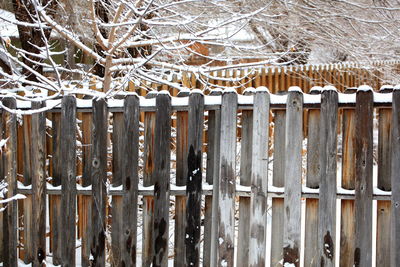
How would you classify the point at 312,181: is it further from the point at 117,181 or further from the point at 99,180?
the point at 99,180

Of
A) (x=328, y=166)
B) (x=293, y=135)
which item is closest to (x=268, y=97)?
(x=293, y=135)

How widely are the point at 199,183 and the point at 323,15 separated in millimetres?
4766

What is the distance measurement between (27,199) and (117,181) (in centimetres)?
73

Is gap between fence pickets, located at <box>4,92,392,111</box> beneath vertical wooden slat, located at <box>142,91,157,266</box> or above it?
above

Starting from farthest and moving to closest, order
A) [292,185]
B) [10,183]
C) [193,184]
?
[10,183] < [193,184] < [292,185]

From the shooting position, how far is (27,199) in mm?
4094

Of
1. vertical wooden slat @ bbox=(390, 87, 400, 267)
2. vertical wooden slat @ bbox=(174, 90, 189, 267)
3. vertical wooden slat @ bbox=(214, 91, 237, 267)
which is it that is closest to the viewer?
vertical wooden slat @ bbox=(390, 87, 400, 267)

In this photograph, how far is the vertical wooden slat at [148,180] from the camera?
3.89 meters

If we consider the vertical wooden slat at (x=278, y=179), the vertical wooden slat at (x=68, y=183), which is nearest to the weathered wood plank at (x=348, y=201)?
the vertical wooden slat at (x=278, y=179)

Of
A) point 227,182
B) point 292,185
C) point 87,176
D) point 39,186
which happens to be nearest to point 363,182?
point 292,185

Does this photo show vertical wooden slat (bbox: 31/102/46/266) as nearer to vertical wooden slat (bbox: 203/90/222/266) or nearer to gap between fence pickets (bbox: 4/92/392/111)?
gap between fence pickets (bbox: 4/92/392/111)

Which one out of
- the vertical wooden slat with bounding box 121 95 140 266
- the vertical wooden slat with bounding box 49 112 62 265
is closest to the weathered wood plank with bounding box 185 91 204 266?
the vertical wooden slat with bounding box 121 95 140 266

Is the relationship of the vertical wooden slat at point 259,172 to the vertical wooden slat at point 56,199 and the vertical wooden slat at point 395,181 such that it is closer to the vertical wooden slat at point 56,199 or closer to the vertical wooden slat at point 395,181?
the vertical wooden slat at point 395,181

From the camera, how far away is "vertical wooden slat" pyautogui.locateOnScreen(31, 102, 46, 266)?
13.2ft
